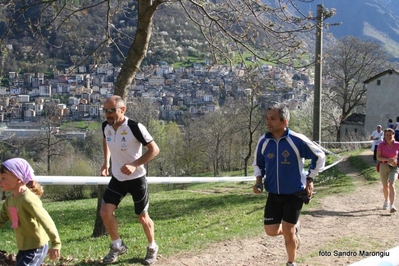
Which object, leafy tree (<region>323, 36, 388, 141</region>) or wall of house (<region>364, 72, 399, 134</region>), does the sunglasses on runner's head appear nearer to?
leafy tree (<region>323, 36, 388, 141</region>)

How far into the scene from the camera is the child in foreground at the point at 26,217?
3688 mm

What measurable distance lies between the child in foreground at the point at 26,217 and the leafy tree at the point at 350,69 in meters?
37.3

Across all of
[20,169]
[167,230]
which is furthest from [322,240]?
[20,169]

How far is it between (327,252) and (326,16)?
5847 mm

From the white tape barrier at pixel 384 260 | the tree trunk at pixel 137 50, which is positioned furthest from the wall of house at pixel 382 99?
the white tape barrier at pixel 384 260

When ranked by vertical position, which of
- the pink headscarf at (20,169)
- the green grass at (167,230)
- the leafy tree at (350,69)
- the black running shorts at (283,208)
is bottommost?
the green grass at (167,230)

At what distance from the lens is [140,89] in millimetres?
36906

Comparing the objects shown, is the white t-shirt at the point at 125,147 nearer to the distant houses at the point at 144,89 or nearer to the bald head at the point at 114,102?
the bald head at the point at 114,102

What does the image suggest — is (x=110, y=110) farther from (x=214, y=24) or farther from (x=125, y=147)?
(x=214, y=24)

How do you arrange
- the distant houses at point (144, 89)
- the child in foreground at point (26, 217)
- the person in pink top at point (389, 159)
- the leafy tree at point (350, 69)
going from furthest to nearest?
1. the leafy tree at point (350, 69)
2. the distant houses at point (144, 89)
3. the person in pink top at point (389, 159)
4. the child in foreground at point (26, 217)

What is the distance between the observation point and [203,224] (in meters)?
8.89

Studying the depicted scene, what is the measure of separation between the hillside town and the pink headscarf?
5717 millimetres

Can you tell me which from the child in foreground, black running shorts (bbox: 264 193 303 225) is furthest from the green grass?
the child in foreground

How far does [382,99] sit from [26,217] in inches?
1623
